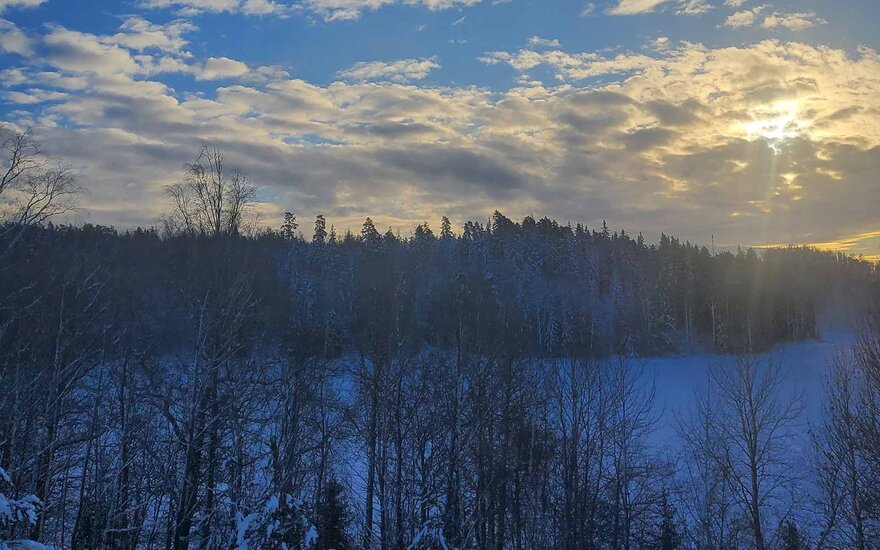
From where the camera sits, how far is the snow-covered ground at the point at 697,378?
42.2 m

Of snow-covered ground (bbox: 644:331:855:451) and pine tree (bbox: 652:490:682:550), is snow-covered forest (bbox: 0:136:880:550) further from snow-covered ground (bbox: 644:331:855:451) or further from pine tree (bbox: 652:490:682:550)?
snow-covered ground (bbox: 644:331:855:451)

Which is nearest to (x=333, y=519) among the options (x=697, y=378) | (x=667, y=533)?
(x=667, y=533)

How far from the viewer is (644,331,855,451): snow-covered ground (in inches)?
1661

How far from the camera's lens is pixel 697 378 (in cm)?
5612

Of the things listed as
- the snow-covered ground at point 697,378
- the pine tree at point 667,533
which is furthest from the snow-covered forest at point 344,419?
the snow-covered ground at point 697,378

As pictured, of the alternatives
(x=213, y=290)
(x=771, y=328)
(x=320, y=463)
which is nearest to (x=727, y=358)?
(x=771, y=328)

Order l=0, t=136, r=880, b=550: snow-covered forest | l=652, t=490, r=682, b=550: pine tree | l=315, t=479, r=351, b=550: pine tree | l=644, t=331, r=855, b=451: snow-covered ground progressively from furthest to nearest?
1. l=644, t=331, r=855, b=451: snow-covered ground
2. l=652, t=490, r=682, b=550: pine tree
3. l=315, t=479, r=351, b=550: pine tree
4. l=0, t=136, r=880, b=550: snow-covered forest

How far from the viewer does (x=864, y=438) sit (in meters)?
19.2

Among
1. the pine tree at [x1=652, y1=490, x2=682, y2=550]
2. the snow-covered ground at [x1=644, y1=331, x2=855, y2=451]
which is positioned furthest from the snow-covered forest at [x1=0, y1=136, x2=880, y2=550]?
the snow-covered ground at [x1=644, y1=331, x2=855, y2=451]

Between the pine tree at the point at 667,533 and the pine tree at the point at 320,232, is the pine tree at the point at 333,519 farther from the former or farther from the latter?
the pine tree at the point at 320,232

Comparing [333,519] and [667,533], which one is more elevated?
[333,519]

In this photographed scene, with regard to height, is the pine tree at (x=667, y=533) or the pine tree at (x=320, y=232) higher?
the pine tree at (x=320, y=232)

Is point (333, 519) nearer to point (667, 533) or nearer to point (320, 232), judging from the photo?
point (667, 533)

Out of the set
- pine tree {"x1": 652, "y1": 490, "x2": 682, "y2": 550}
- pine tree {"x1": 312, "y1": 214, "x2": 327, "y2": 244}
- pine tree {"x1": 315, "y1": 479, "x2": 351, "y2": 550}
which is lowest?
pine tree {"x1": 652, "y1": 490, "x2": 682, "y2": 550}
